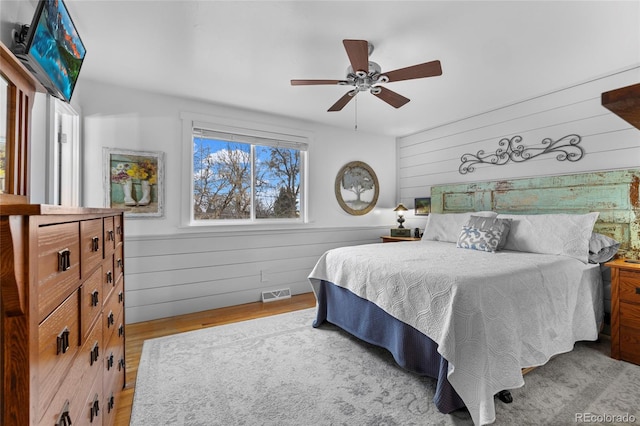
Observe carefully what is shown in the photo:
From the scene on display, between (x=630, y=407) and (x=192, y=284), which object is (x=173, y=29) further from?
(x=630, y=407)

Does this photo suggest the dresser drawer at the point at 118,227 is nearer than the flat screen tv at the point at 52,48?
No

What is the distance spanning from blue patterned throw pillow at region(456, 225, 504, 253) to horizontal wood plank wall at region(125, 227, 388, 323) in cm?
191

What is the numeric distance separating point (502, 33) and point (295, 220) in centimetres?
301

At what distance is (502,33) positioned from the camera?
6.98 feet

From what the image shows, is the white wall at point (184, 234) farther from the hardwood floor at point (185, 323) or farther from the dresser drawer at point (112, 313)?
the dresser drawer at point (112, 313)

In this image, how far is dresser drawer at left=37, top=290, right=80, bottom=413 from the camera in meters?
0.67

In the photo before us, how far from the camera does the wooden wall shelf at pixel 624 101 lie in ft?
1.81

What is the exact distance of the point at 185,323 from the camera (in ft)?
9.94

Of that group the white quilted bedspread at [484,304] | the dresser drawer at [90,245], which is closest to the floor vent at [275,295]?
the white quilted bedspread at [484,304]

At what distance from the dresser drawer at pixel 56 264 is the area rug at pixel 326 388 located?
1.23 metres

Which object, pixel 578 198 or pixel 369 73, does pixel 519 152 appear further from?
pixel 369 73

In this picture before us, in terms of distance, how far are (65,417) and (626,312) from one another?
3350mm

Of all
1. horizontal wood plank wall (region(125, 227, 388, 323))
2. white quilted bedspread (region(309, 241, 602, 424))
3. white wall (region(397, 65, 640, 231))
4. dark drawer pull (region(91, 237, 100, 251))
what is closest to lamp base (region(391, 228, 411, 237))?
white wall (region(397, 65, 640, 231))

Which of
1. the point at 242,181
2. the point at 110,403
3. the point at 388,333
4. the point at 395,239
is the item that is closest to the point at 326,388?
the point at 388,333
